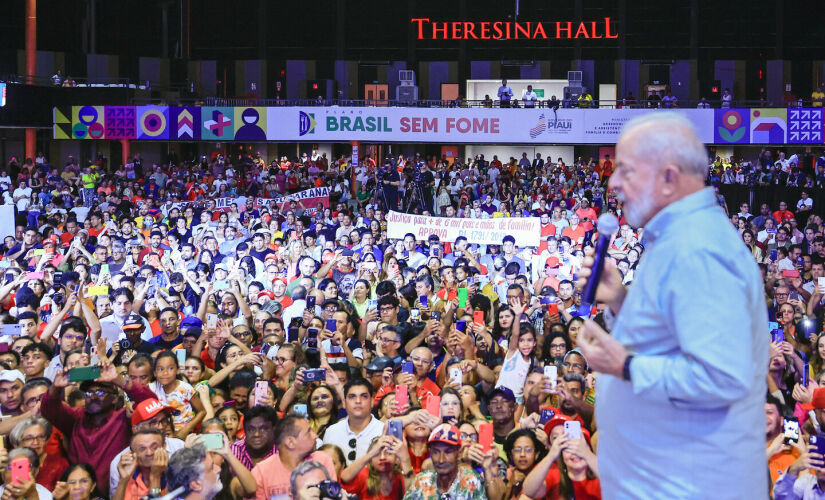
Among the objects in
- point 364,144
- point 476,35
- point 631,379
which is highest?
point 476,35

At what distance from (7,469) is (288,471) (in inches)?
54.2

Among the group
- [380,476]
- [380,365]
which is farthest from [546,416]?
[380,365]

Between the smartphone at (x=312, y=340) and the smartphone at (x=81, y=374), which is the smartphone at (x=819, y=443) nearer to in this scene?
the smartphone at (x=312, y=340)

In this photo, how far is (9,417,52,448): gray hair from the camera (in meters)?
5.38

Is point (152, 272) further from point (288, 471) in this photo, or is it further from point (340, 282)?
point (288, 471)

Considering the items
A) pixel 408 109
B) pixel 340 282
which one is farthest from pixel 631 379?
pixel 408 109

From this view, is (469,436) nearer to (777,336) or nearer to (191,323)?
(777,336)

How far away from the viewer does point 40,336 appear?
8.76 metres

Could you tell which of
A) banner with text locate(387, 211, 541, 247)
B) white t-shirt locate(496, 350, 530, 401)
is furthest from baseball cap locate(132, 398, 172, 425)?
banner with text locate(387, 211, 541, 247)

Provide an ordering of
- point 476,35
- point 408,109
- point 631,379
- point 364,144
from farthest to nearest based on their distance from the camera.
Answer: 1. point 476,35
2. point 364,144
3. point 408,109
4. point 631,379

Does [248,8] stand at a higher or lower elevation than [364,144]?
higher

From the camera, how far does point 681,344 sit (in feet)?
6.41

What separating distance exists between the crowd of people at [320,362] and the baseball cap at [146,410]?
0.05 ft

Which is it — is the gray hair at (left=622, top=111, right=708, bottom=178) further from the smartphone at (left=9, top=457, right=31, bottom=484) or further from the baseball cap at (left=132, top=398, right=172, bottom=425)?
the baseball cap at (left=132, top=398, right=172, bottom=425)
